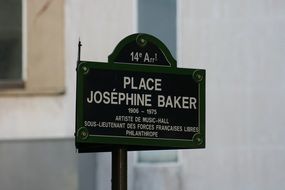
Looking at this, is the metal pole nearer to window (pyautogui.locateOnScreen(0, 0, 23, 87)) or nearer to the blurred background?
the blurred background

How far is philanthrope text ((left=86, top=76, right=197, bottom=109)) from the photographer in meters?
3.90

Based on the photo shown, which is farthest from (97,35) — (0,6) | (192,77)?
(192,77)

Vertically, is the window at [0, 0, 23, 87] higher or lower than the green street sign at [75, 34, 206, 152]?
higher

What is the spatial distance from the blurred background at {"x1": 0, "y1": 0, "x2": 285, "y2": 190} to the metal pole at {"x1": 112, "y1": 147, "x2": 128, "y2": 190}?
4.37 meters

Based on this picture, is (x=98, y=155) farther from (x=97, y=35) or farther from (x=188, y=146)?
(x=188, y=146)

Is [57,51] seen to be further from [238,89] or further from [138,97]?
[138,97]

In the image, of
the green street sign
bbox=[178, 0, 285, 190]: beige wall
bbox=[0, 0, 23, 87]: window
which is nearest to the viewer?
the green street sign

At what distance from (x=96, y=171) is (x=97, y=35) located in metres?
1.60

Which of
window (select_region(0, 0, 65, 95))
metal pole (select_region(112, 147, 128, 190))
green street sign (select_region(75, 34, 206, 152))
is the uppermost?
window (select_region(0, 0, 65, 95))

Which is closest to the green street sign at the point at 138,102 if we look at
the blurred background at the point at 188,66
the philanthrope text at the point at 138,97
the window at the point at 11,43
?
the philanthrope text at the point at 138,97

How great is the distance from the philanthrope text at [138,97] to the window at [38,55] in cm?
453

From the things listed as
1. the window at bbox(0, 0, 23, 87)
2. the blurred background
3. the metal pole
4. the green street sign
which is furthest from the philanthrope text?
the window at bbox(0, 0, 23, 87)

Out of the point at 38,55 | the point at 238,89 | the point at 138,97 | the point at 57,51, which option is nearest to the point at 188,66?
the point at 238,89

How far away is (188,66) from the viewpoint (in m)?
8.48
